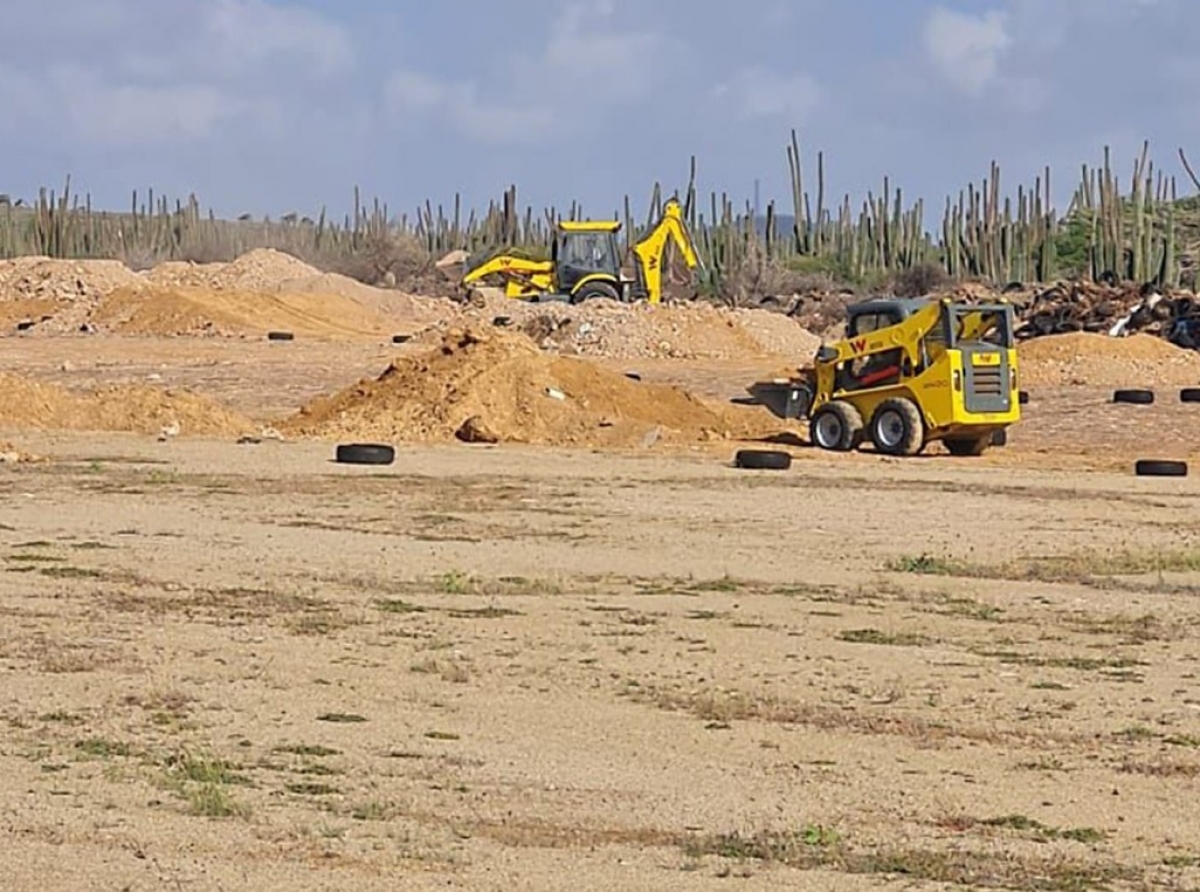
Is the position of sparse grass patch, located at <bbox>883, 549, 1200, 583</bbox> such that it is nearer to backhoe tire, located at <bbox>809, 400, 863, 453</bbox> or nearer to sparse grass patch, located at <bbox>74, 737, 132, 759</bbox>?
sparse grass patch, located at <bbox>74, 737, 132, 759</bbox>

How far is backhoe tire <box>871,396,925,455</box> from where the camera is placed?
28.5m

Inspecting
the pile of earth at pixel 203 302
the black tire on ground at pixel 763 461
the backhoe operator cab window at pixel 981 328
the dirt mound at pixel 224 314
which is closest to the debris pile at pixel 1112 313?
the pile of earth at pixel 203 302

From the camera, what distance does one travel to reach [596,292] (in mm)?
54375

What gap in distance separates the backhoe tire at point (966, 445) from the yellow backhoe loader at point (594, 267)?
79.1 feet

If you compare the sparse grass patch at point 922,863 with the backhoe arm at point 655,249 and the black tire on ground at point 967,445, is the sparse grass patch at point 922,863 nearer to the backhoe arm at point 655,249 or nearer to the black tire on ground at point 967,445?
the black tire on ground at point 967,445

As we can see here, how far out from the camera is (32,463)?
24.8 metres

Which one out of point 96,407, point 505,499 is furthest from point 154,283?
point 505,499

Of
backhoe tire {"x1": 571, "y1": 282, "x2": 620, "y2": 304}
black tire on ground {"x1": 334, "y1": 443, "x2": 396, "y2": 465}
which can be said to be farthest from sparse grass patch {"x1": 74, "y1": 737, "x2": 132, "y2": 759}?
backhoe tire {"x1": 571, "y1": 282, "x2": 620, "y2": 304}

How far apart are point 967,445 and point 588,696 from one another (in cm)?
1868

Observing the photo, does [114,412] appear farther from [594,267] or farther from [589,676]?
[594,267]

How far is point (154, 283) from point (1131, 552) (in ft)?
136

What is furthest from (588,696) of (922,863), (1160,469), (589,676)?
(1160,469)

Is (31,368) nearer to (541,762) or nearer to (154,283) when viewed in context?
(154,283)

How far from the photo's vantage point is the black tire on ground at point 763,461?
26.2m
